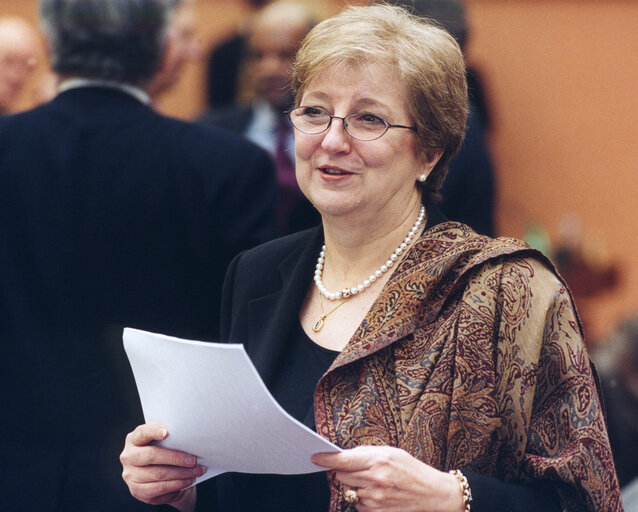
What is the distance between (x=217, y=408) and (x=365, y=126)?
0.71 m

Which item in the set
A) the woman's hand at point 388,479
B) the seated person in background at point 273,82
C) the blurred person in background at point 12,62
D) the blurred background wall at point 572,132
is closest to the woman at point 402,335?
the woman's hand at point 388,479

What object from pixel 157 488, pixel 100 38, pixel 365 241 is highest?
pixel 100 38

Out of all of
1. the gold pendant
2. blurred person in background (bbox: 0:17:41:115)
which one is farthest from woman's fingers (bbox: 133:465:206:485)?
blurred person in background (bbox: 0:17:41:115)

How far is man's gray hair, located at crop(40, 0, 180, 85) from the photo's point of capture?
324cm

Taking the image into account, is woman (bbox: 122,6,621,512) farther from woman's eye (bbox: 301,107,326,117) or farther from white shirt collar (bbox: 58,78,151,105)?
white shirt collar (bbox: 58,78,151,105)

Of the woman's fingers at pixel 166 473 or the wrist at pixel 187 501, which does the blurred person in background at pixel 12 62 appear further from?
the woman's fingers at pixel 166 473

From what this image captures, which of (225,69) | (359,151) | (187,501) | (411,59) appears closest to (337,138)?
(359,151)

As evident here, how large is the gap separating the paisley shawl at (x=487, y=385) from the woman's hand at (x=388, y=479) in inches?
3.7

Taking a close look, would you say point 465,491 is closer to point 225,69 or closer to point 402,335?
point 402,335

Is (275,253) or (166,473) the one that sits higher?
(275,253)

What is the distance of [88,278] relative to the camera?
307 cm

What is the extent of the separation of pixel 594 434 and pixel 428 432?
31 centimetres

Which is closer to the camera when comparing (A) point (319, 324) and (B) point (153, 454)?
(B) point (153, 454)

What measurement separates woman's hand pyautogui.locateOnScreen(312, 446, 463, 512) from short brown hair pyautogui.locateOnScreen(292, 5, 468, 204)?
2.49 ft
